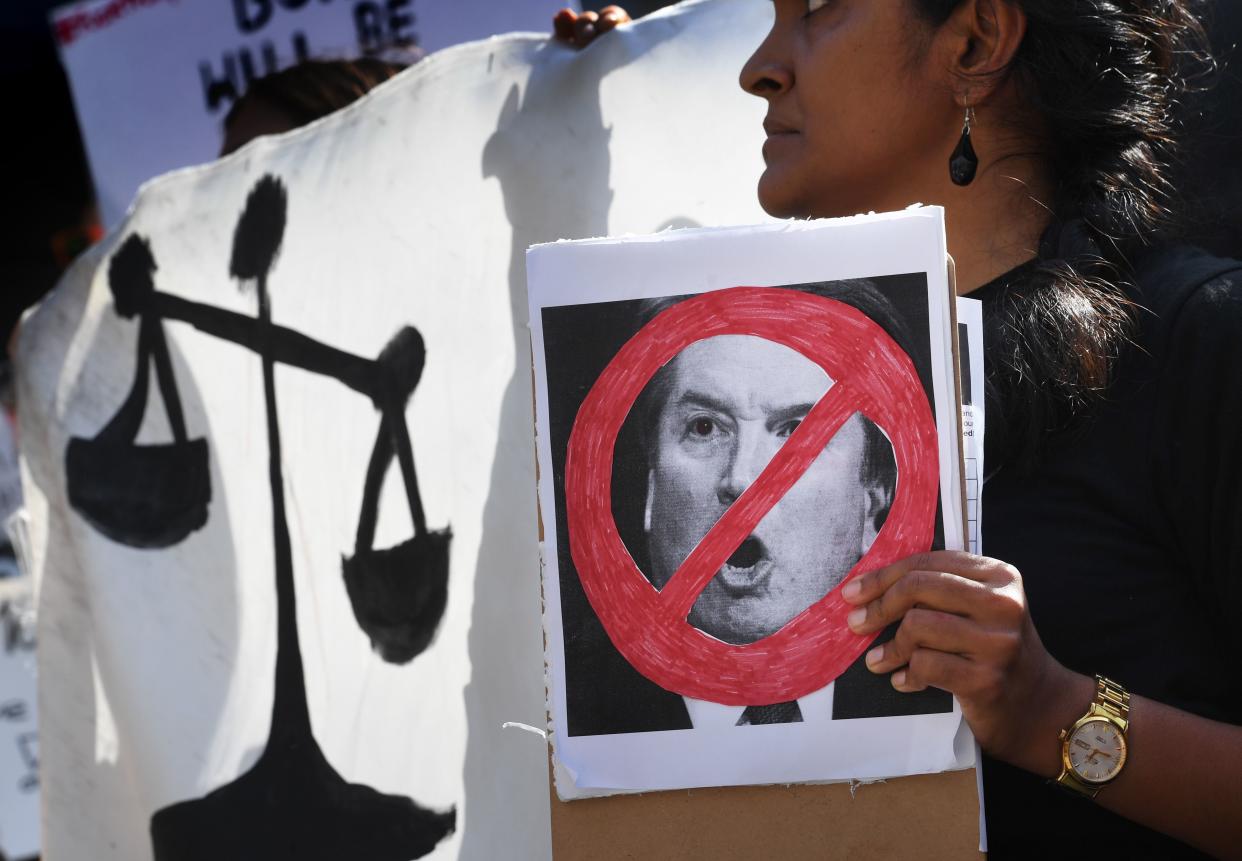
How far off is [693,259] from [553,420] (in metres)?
0.13

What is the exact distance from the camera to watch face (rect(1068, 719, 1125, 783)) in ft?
2.34

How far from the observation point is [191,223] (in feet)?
4.89

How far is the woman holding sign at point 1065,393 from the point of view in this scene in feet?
2.34

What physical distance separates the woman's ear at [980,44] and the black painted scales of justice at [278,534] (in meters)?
0.65

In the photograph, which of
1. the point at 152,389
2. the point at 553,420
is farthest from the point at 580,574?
the point at 152,389

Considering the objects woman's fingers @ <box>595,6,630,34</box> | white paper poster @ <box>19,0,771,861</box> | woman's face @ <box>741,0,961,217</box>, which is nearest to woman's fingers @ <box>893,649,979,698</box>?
woman's face @ <box>741,0,961,217</box>

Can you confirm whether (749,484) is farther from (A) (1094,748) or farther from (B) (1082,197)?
(B) (1082,197)

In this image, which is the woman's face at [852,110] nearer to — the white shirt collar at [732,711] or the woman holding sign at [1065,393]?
the woman holding sign at [1065,393]

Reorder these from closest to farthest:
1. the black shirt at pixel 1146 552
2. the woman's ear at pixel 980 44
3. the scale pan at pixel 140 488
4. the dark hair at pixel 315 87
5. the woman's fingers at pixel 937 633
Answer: the woman's fingers at pixel 937 633 → the black shirt at pixel 1146 552 → the woman's ear at pixel 980 44 → the scale pan at pixel 140 488 → the dark hair at pixel 315 87

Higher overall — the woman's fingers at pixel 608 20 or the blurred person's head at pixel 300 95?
the woman's fingers at pixel 608 20

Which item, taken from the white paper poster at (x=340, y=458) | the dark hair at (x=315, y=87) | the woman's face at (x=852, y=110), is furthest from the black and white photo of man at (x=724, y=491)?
the dark hair at (x=315, y=87)

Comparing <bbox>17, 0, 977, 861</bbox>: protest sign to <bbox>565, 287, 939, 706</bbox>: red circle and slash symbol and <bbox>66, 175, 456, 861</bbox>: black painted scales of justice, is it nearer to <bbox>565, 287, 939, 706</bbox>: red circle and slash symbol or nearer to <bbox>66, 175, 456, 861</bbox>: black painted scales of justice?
<bbox>66, 175, 456, 861</bbox>: black painted scales of justice

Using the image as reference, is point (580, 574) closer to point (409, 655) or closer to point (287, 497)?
point (409, 655)

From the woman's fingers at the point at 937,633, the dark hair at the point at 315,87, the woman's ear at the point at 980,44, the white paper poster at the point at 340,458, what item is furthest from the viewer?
the dark hair at the point at 315,87
